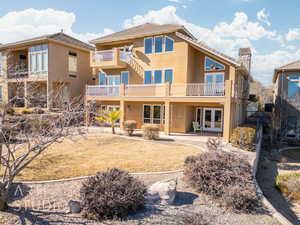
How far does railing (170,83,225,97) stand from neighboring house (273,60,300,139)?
7.90m

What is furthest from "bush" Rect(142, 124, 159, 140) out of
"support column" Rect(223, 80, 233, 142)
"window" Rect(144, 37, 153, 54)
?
"window" Rect(144, 37, 153, 54)

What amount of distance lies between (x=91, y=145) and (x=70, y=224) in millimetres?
8897

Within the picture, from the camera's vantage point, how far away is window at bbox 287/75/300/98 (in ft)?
61.1

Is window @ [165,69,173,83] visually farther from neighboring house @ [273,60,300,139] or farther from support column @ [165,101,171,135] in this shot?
neighboring house @ [273,60,300,139]

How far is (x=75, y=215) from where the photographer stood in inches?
189

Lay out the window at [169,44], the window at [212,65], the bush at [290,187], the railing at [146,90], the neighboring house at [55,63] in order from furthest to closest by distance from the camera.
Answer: the neighboring house at [55,63]
the window at [169,44]
the railing at [146,90]
the window at [212,65]
the bush at [290,187]

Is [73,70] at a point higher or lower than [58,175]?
higher

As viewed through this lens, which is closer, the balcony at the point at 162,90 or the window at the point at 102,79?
the balcony at the point at 162,90

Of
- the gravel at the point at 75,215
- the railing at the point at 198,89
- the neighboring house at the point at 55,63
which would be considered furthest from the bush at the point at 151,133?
the neighboring house at the point at 55,63

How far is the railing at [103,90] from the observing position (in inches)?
752

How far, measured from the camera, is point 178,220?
4.70m

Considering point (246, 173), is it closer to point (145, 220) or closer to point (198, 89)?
point (145, 220)

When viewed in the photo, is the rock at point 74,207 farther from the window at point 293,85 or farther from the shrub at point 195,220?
the window at point 293,85

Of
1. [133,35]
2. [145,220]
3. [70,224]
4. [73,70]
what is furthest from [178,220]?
[73,70]
